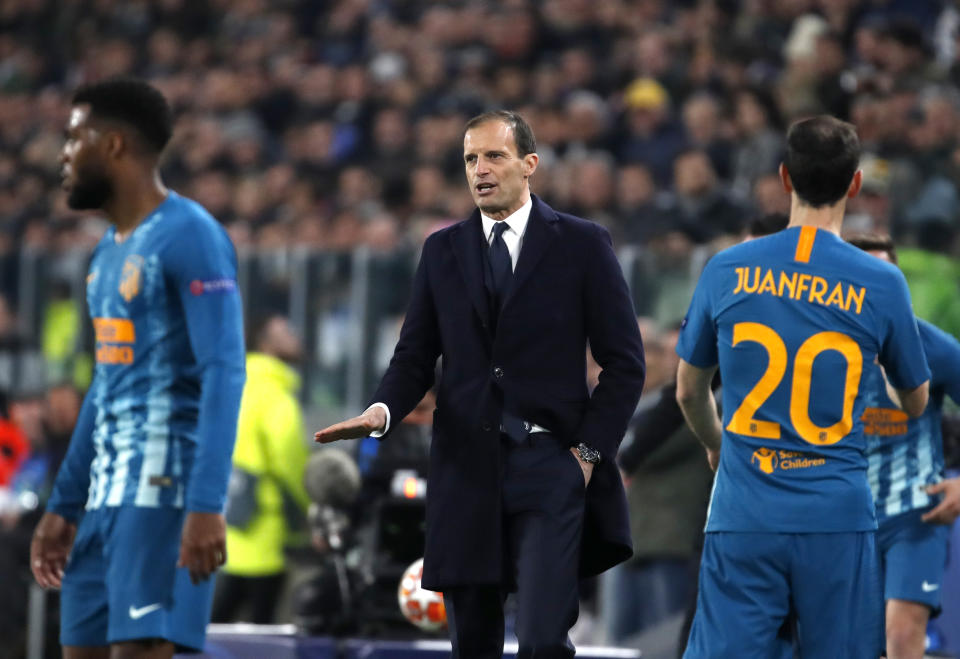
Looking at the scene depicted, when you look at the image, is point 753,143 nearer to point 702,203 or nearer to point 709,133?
point 709,133

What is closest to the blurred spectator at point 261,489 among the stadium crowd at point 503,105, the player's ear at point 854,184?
the stadium crowd at point 503,105

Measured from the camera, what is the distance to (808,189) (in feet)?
15.0

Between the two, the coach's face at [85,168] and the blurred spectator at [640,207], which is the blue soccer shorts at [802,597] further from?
the blurred spectator at [640,207]

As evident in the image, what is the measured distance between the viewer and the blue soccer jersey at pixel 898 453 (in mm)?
5602

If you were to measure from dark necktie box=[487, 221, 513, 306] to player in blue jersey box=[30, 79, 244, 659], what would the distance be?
814 millimetres

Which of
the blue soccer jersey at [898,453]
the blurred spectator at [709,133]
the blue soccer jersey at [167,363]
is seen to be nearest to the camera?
the blue soccer jersey at [167,363]

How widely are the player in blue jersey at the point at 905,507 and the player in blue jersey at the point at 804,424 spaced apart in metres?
1.09

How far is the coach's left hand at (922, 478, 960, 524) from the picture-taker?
5254mm

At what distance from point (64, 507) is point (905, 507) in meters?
2.92

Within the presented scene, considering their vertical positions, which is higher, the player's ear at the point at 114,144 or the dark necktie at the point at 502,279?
the player's ear at the point at 114,144

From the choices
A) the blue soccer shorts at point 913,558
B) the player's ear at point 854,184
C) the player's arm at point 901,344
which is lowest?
the blue soccer shorts at point 913,558

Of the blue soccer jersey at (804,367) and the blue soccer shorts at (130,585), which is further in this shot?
the blue soccer shorts at (130,585)

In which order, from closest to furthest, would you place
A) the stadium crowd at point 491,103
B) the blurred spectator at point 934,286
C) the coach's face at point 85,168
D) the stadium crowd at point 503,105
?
the coach's face at point 85,168, the blurred spectator at point 934,286, the stadium crowd at point 503,105, the stadium crowd at point 491,103

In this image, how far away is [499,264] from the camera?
15.2 ft
